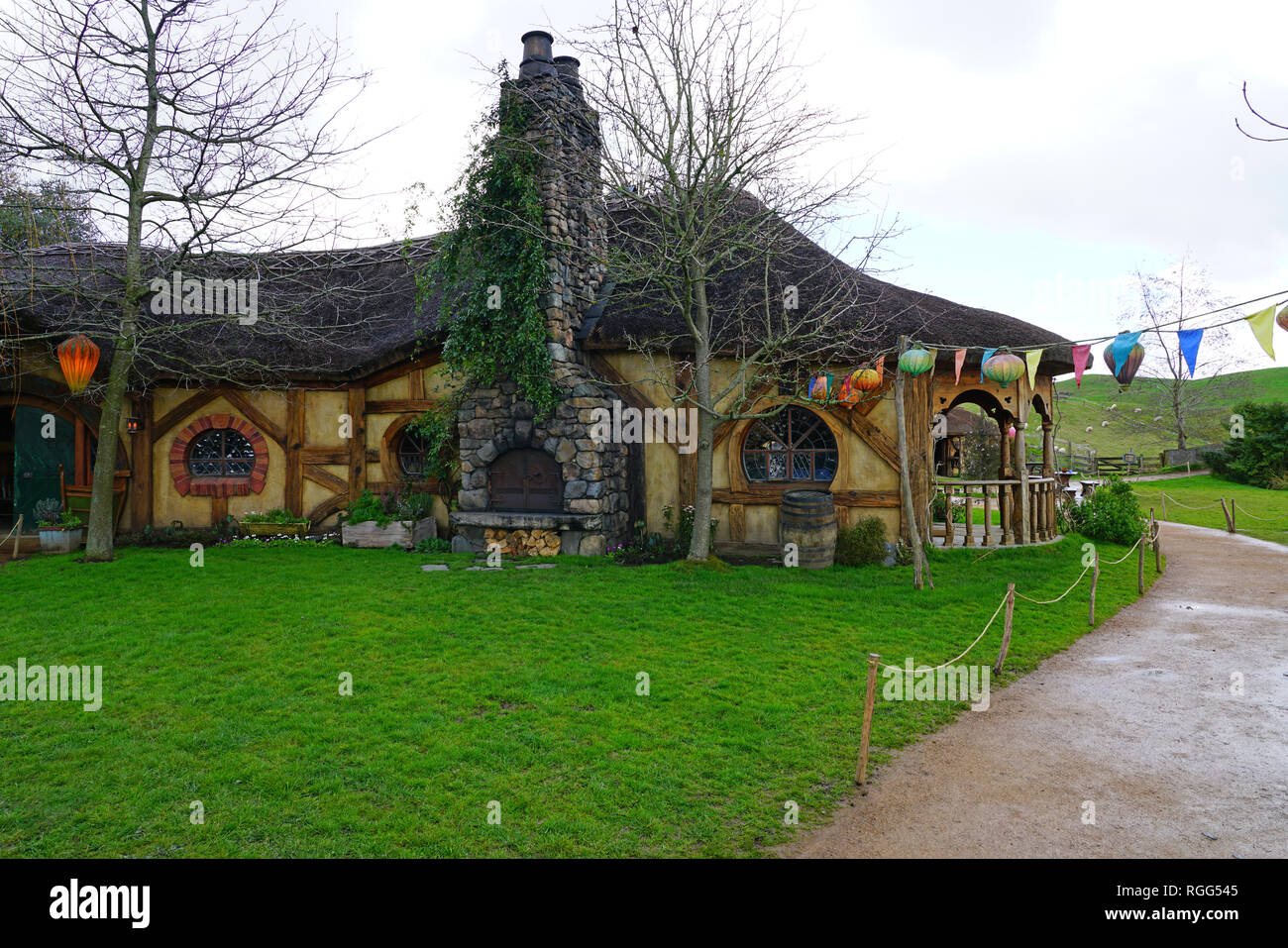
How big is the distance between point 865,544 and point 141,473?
44.5 feet

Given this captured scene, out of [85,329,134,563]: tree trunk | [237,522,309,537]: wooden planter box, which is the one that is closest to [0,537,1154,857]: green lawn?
[85,329,134,563]: tree trunk

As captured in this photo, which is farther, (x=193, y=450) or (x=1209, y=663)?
(x=193, y=450)

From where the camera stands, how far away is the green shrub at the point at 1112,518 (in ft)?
46.3

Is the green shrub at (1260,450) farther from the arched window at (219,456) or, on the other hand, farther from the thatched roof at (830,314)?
the arched window at (219,456)

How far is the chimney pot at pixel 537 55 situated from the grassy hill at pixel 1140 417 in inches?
1179

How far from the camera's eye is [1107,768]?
183 inches

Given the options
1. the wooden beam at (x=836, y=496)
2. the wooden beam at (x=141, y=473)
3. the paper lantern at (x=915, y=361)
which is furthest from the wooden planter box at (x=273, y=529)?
the paper lantern at (x=915, y=361)

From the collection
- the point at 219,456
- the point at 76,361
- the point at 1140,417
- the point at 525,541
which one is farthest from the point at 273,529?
the point at 1140,417

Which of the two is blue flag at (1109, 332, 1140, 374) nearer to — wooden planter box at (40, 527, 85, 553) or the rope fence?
the rope fence
